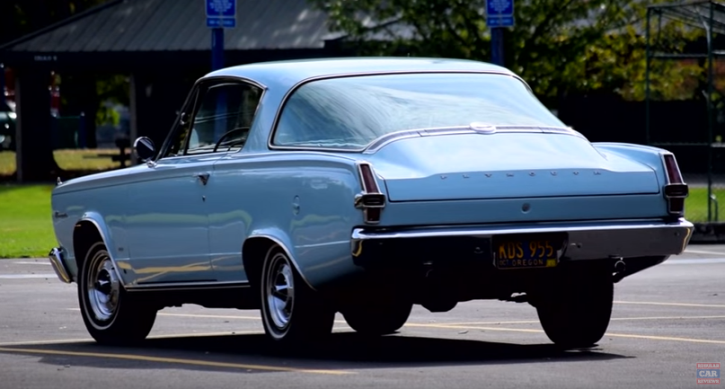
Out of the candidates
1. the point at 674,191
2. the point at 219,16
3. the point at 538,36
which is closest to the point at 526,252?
the point at 674,191

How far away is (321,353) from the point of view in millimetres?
10062

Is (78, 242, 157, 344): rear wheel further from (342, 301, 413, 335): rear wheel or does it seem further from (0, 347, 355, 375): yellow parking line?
(342, 301, 413, 335): rear wheel

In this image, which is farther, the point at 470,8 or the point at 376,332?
the point at 470,8

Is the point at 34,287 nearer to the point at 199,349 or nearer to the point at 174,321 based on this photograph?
the point at 174,321

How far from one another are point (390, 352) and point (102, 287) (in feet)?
8.24

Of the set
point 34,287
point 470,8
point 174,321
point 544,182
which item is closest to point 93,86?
point 470,8

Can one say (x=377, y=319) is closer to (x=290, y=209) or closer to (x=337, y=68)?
(x=337, y=68)

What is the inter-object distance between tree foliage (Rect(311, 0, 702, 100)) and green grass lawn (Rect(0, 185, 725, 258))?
2710 mm

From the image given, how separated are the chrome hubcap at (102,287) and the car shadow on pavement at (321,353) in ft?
1.23

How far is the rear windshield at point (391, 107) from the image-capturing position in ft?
32.7

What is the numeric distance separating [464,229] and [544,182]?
0.53 meters

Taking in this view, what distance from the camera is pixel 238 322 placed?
12812mm

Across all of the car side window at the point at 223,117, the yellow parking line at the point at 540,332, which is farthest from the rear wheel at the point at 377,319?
the car side window at the point at 223,117

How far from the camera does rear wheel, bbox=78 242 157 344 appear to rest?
11.5 metres
